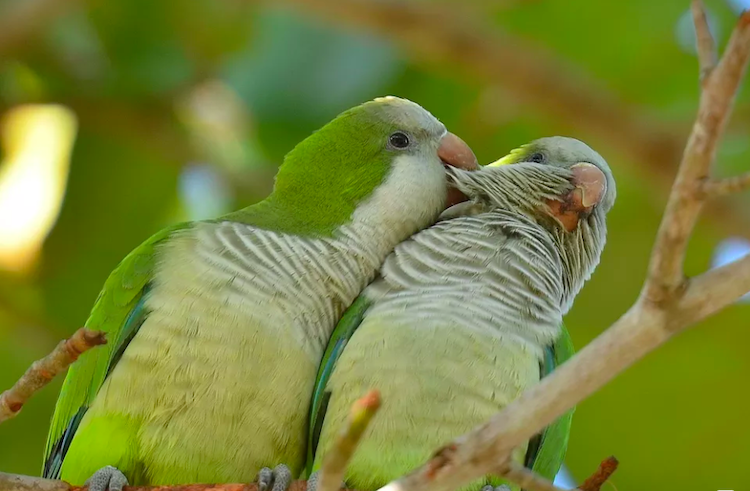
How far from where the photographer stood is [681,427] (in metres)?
6.47

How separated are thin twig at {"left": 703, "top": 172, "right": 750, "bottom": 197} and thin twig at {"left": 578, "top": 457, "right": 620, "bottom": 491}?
66cm

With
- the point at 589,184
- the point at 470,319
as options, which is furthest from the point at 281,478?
the point at 589,184

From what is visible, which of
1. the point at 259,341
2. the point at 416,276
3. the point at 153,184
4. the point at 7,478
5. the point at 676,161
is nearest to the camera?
the point at 7,478

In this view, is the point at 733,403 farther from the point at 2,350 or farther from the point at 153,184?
the point at 2,350

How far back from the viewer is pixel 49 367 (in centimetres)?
237

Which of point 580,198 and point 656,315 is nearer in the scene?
point 656,315

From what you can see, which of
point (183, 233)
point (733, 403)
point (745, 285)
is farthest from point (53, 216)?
point (745, 285)

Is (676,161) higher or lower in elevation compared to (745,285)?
higher

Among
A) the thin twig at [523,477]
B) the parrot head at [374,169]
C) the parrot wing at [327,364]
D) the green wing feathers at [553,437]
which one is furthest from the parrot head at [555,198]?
the thin twig at [523,477]

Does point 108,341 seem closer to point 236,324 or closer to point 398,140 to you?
point 236,324

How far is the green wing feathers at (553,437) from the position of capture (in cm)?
327

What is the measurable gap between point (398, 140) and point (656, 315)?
1856 millimetres

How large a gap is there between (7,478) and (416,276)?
1.37 m

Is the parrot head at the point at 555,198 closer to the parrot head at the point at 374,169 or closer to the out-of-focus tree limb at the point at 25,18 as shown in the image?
the parrot head at the point at 374,169
